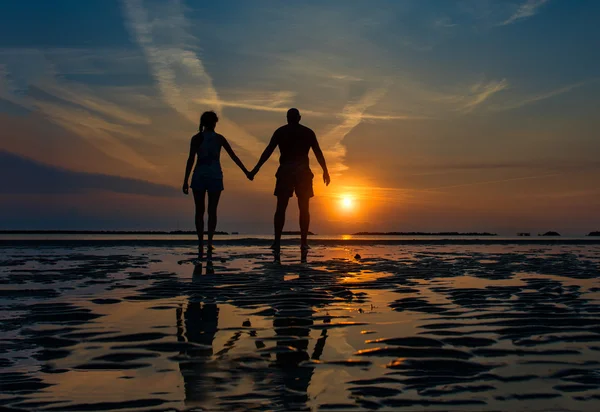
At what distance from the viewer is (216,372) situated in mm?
3025

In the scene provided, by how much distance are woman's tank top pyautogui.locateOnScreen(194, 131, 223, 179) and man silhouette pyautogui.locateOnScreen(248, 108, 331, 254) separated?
1109mm

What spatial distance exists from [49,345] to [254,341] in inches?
48.4

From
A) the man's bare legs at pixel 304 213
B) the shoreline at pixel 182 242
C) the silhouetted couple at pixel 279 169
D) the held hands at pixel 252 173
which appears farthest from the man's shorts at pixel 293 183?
the shoreline at pixel 182 242

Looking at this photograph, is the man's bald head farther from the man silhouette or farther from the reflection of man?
the reflection of man

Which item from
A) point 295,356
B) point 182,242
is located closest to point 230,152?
point 295,356

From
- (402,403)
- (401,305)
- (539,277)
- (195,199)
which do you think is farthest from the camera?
(195,199)

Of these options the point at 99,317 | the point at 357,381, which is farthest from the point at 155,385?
the point at 99,317

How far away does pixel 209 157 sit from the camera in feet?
38.2

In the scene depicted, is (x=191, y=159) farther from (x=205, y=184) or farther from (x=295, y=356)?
(x=295, y=356)

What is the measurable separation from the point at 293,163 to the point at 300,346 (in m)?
8.66

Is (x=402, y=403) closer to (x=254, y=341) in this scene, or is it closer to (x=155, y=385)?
(x=155, y=385)

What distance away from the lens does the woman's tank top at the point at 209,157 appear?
38.0ft

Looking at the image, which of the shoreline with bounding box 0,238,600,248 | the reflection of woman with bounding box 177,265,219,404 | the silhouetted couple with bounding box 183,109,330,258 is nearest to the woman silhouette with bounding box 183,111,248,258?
the silhouetted couple with bounding box 183,109,330,258

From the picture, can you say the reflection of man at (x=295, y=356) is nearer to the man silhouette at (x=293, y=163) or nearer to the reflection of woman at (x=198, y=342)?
the reflection of woman at (x=198, y=342)
